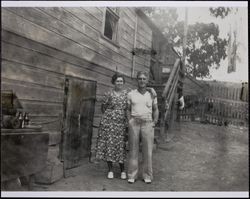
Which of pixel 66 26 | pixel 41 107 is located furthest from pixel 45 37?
pixel 41 107

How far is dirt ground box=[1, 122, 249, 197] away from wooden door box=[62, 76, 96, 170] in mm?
278

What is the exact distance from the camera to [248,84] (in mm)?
5242

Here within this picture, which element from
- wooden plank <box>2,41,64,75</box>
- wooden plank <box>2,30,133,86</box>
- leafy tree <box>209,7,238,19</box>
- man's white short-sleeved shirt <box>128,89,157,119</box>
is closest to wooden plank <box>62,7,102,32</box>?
wooden plank <box>2,30,133,86</box>

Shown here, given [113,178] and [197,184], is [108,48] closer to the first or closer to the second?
[113,178]

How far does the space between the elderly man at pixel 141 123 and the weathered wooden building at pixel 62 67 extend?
1.14 metres

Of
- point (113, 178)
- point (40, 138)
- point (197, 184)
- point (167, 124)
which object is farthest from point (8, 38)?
point (167, 124)

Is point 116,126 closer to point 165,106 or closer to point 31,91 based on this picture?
point 31,91

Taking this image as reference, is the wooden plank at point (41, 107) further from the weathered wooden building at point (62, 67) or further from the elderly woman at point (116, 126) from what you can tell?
the elderly woman at point (116, 126)

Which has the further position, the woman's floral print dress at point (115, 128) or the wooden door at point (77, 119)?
the wooden door at point (77, 119)

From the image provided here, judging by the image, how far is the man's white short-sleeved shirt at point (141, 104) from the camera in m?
4.88

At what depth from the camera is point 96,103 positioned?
6.40 meters

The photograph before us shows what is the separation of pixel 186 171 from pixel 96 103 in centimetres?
226

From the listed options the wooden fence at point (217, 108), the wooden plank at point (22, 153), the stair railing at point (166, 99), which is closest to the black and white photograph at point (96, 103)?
the wooden plank at point (22, 153)

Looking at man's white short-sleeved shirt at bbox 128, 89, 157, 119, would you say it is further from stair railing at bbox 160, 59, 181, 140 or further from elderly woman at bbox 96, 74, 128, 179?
stair railing at bbox 160, 59, 181, 140
